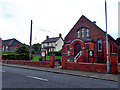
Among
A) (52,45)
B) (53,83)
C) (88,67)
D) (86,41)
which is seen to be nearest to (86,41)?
(86,41)

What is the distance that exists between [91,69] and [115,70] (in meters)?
2.47

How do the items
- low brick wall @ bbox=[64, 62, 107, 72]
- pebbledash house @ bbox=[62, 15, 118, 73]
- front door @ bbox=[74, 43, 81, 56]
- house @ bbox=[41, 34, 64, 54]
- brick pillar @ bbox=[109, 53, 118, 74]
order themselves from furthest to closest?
1. house @ bbox=[41, 34, 64, 54]
2. front door @ bbox=[74, 43, 81, 56]
3. pebbledash house @ bbox=[62, 15, 118, 73]
4. low brick wall @ bbox=[64, 62, 107, 72]
5. brick pillar @ bbox=[109, 53, 118, 74]

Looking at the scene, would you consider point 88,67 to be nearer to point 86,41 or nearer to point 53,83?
point 53,83

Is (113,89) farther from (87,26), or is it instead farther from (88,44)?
(87,26)

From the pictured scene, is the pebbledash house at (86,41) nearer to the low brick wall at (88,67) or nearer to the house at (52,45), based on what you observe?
→ the low brick wall at (88,67)

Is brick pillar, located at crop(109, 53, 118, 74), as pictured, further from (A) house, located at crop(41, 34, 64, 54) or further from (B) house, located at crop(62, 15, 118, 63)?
(A) house, located at crop(41, 34, 64, 54)

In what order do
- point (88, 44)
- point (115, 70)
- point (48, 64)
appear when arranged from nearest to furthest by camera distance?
point (115, 70) < point (48, 64) < point (88, 44)

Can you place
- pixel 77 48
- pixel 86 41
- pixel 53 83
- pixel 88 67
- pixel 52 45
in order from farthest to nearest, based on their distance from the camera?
pixel 52 45, pixel 77 48, pixel 86 41, pixel 88 67, pixel 53 83

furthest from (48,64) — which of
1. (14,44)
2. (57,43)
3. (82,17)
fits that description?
(14,44)

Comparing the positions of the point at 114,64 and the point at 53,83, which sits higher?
the point at 114,64

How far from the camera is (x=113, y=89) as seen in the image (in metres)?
→ 6.17

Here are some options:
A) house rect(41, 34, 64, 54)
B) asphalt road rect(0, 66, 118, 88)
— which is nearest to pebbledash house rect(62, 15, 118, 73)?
asphalt road rect(0, 66, 118, 88)

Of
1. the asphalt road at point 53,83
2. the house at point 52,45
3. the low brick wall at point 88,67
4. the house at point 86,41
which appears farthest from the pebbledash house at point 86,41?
the house at point 52,45

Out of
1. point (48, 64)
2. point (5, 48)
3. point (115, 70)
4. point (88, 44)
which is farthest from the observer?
point (5, 48)
